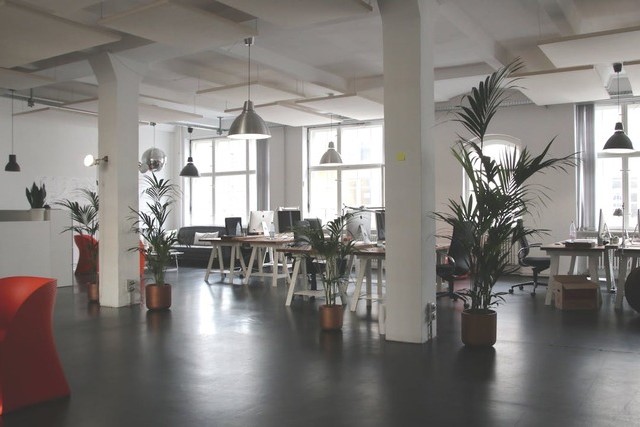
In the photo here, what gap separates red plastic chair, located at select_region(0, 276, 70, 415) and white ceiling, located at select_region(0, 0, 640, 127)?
2621 mm

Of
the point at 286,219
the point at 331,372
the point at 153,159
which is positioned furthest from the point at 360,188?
the point at 331,372

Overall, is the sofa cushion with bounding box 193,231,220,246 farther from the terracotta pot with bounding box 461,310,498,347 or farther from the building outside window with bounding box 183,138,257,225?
the terracotta pot with bounding box 461,310,498,347

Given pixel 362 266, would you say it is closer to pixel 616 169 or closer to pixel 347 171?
pixel 616 169

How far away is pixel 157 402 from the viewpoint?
3861 millimetres

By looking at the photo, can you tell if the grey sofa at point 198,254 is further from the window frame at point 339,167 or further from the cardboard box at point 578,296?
the cardboard box at point 578,296

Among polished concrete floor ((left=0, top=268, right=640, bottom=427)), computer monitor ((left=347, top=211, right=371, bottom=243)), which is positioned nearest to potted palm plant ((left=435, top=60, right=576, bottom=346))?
polished concrete floor ((left=0, top=268, right=640, bottom=427))

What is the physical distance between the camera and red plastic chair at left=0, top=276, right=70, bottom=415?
146 inches

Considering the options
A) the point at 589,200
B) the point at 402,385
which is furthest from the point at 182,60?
the point at 589,200

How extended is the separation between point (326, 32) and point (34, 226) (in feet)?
16.8

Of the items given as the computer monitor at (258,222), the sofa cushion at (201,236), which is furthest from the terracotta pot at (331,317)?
the sofa cushion at (201,236)

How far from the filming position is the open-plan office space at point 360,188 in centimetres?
397

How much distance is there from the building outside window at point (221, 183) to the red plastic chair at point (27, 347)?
10208 mm

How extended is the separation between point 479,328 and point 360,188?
7861 millimetres

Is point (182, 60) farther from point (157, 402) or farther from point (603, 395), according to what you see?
point (603, 395)
